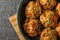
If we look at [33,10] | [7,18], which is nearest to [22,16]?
[33,10]

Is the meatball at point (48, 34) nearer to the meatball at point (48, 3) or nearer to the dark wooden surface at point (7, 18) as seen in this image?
the meatball at point (48, 3)

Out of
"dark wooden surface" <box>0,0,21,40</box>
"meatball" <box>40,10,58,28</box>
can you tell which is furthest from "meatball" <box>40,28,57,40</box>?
"dark wooden surface" <box>0,0,21,40</box>

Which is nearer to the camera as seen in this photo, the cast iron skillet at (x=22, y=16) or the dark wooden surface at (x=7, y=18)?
the cast iron skillet at (x=22, y=16)

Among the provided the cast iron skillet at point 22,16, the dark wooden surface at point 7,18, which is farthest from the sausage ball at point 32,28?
the dark wooden surface at point 7,18

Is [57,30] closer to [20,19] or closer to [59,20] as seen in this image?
[59,20]

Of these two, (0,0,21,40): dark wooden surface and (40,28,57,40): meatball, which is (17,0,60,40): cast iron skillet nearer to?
(40,28,57,40): meatball

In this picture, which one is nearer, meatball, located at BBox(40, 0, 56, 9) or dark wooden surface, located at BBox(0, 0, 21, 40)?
meatball, located at BBox(40, 0, 56, 9)

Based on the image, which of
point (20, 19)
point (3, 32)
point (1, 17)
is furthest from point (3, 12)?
point (20, 19)
